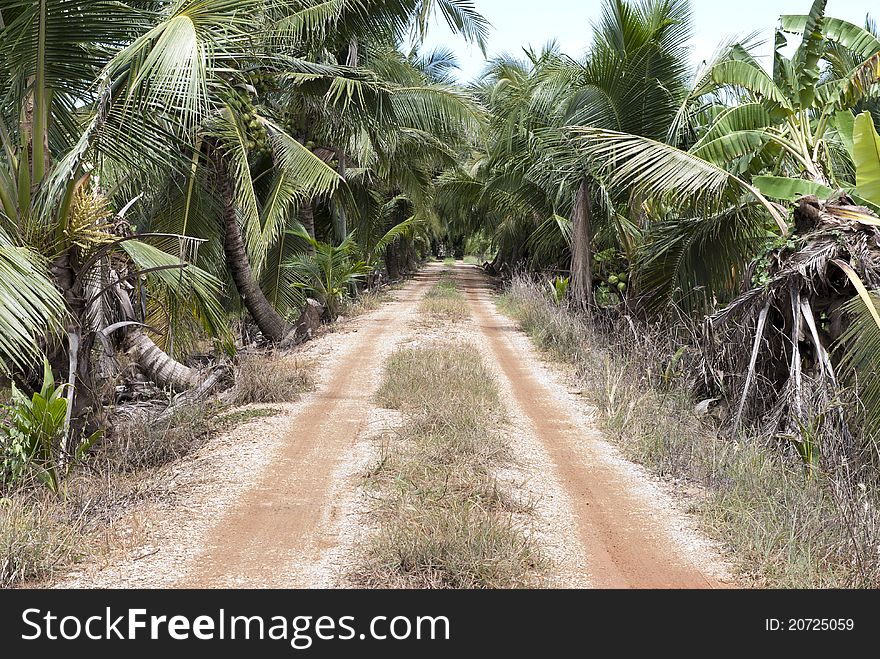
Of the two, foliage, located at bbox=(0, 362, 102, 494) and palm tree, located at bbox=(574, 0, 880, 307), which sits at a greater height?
palm tree, located at bbox=(574, 0, 880, 307)

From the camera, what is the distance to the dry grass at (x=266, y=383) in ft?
28.1

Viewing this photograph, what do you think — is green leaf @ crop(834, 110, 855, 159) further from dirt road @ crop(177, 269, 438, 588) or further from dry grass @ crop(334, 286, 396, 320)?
dry grass @ crop(334, 286, 396, 320)

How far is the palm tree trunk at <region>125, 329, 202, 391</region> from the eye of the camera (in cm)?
976

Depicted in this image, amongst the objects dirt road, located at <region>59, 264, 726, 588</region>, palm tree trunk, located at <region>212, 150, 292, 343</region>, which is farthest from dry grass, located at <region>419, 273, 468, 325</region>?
dirt road, located at <region>59, 264, 726, 588</region>

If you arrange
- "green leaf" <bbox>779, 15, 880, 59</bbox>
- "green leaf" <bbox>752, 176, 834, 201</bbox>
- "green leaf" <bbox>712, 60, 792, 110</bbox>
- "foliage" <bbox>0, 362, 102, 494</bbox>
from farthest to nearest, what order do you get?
1. "green leaf" <bbox>779, 15, 880, 59</bbox>
2. "green leaf" <bbox>712, 60, 792, 110</bbox>
3. "green leaf" <bbox>752, 176, 834, 201</bbox>
4. "foliage" <bbox>0, 362, 102, 494</bbox>

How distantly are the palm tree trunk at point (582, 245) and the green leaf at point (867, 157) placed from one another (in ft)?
24.6

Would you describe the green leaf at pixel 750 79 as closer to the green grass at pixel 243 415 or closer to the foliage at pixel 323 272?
the green grass at pixel 243 415

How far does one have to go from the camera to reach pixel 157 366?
32.5 ft

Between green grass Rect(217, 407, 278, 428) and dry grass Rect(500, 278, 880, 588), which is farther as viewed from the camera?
green grass Rect(217, 407, 278, 428)

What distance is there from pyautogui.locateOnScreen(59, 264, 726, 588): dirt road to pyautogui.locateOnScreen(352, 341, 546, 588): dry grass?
18 centimetres

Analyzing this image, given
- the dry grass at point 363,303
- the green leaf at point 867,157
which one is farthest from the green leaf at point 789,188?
the dry grass at point 363,303

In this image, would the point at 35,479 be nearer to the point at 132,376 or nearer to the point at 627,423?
the point at 627,423

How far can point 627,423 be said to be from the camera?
7.14 meters

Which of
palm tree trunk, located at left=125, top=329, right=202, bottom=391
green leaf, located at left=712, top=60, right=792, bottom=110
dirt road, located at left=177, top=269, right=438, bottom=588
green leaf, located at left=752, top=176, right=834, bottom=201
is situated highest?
green leaf, located at left=712, top=60, right=792, bottom=110
